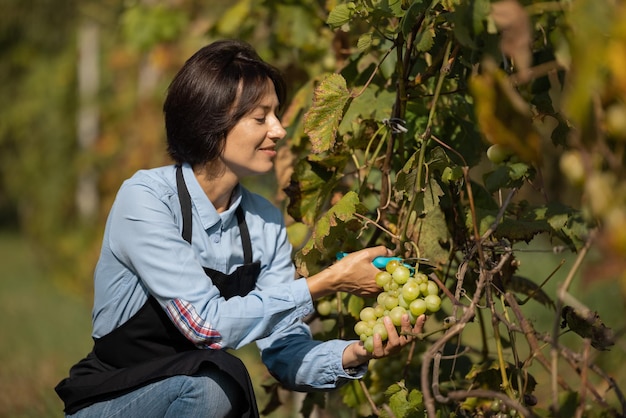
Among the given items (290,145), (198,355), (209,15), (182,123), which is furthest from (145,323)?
(209,15)

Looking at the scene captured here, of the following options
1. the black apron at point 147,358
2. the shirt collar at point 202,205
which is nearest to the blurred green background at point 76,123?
the shirt collar at point 202,205

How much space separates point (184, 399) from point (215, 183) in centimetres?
60

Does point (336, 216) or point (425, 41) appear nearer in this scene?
point (425, 41)

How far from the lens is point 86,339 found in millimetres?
5977

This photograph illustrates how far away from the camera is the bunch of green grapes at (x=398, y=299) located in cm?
188

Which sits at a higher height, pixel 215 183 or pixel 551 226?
pixel 215 183

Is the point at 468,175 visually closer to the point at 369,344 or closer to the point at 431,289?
the point at 431,289

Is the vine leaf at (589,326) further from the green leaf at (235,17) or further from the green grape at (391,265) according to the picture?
the green leaf at (235,17)

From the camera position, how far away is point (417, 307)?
1866 millimetres

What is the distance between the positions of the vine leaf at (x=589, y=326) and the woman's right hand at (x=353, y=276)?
1.46ft

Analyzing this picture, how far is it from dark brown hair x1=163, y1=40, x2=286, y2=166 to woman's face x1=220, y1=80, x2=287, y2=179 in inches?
0.7

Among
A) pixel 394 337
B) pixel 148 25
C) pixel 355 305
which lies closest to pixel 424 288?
pixel 394 337

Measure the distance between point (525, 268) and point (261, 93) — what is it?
155 inches

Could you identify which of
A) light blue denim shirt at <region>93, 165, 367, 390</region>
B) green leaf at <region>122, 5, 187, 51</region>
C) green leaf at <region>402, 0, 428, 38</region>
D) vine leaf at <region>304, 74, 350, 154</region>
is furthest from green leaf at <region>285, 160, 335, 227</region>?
green leaf at <region>122, 5, 187, 51</region>
